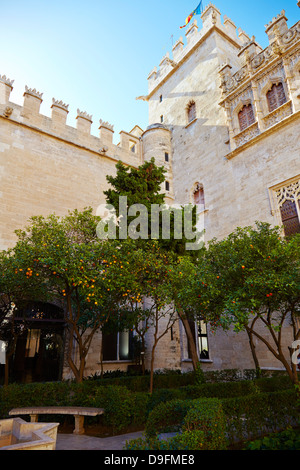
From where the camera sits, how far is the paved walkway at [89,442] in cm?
558

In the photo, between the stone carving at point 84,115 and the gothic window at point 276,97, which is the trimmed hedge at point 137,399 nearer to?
the gothic window at point 276,97

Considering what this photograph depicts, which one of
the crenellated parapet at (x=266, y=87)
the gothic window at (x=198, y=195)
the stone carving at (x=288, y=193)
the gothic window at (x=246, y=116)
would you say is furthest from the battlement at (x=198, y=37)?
the stone carving at (x=288, y=193)

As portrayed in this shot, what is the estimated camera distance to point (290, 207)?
1196cm

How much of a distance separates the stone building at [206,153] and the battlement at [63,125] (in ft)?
0.20

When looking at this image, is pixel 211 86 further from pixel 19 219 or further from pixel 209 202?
pixel 19 219

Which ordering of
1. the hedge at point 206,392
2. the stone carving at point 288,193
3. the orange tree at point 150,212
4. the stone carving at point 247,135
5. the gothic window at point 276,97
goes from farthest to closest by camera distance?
the stone carving at point 247,135, the gothic window at point 276,97, the stone carving at point 288,193, the orange tree at point 150,212, the hedge at point 206,392

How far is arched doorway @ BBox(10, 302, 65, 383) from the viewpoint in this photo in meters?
12.5

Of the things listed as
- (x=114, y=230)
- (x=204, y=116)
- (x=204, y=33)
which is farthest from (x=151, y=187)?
(x=204, y=33)

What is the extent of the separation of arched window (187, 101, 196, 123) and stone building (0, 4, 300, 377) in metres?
0.08

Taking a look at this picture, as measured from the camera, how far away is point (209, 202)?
15711 millimetres

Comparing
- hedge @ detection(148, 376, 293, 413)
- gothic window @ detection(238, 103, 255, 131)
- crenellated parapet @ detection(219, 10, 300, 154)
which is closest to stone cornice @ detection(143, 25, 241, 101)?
crenellated parapet @ detection(219, 10, 300, 154)

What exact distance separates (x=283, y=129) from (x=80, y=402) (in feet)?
43.3

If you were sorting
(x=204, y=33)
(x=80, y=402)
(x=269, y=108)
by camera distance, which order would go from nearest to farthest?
(x=80, y=402) < (x=269, y=108) < (x=204, y=33)

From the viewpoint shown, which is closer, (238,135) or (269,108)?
(269,108)
